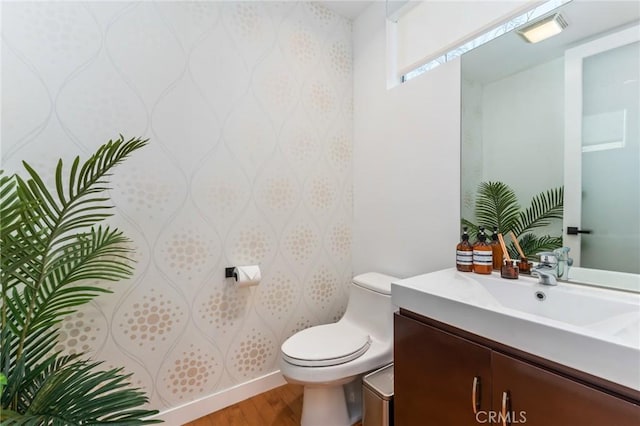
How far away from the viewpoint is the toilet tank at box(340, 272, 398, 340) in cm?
153

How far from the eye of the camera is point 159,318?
1.40m

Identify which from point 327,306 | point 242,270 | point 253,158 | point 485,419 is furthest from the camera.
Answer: point 327,306

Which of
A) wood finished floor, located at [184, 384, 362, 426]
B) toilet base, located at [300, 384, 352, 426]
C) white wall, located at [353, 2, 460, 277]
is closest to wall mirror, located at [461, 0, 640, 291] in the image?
white wall, located at [353, 2, 460, 277]

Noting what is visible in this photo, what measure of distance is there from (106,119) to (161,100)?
254 millimetres

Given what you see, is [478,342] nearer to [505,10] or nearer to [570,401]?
[570,401]

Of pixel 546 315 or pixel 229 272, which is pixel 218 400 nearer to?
pixel 229 272

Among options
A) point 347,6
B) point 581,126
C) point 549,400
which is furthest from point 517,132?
point 347,6

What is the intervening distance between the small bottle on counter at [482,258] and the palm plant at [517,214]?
0.32 ft

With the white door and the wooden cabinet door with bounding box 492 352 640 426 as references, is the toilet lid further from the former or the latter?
the white door

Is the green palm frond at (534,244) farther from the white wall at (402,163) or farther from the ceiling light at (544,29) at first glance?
the ceiling light at (544,29)

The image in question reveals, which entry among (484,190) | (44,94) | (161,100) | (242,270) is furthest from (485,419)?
(44,94)

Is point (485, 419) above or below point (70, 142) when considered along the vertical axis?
below

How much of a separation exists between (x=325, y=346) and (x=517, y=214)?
3.56 feet

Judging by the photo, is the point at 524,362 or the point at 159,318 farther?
the point at 159,318
